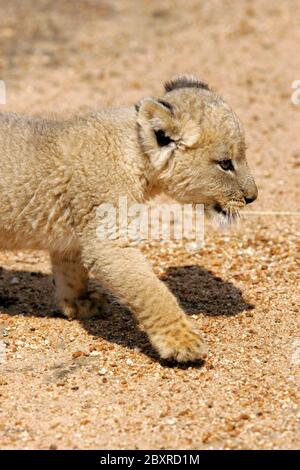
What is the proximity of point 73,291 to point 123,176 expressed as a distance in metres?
1.27

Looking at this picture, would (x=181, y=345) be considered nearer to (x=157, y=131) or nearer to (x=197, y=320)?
(x=197, y=320)

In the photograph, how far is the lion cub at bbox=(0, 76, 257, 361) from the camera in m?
5.80

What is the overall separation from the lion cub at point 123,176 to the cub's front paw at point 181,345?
1 centimetres

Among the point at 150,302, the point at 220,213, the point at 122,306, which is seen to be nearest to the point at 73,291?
the point at 122,306

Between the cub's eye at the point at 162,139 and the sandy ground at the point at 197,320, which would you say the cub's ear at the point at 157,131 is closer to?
the cub's eye at the point at 162,139

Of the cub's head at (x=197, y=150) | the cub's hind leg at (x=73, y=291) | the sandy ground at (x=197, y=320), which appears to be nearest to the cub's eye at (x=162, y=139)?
the cub's head at (x=197, y=150)

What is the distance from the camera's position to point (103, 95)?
12.3 meters

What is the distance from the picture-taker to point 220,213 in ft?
21.0

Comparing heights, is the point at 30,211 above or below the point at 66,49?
below

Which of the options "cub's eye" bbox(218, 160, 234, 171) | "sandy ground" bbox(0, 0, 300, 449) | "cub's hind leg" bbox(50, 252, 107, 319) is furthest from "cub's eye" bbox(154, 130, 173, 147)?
"sandy ground" bbox(0, 0, 300, 449)

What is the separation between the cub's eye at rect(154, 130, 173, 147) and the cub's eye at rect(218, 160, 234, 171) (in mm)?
459

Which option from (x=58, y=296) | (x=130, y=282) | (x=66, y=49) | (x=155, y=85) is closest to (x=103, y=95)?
(x=155, y=85)
